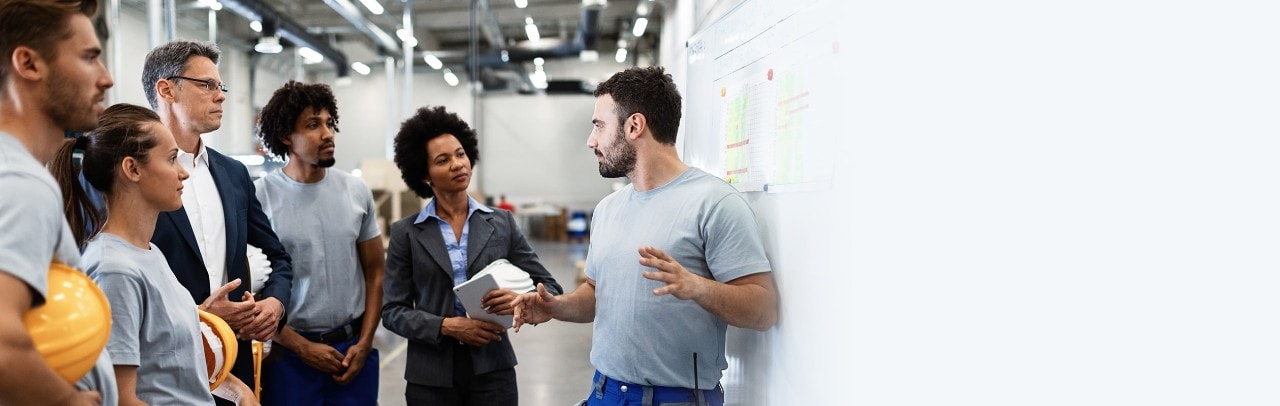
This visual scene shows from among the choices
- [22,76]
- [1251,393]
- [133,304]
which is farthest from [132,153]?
[1251,393]

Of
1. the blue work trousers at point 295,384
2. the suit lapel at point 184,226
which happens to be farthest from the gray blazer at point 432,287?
the suit lapel at point 184,226

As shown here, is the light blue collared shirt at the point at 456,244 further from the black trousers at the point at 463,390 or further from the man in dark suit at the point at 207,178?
the man in dark suit at the point at 207,178

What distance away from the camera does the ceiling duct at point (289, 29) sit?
8.26 m

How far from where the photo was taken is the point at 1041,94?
0.79 metres

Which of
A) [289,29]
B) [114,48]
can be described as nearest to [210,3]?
[289,29]

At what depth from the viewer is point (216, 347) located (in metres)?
1.48

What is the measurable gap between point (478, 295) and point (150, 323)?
31.5 inches

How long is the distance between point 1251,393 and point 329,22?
1241 cm

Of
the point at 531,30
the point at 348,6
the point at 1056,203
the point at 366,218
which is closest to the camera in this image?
the point at 1056,203

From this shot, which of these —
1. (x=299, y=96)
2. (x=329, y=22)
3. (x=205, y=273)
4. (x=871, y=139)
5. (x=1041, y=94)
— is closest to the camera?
(x=1041, y=94)

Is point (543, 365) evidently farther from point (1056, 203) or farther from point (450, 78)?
point (450, 78)

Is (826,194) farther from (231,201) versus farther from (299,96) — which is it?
(299,96)

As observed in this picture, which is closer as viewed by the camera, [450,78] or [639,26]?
[639,26]

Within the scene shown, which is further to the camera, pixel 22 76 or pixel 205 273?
pixel 205 273
